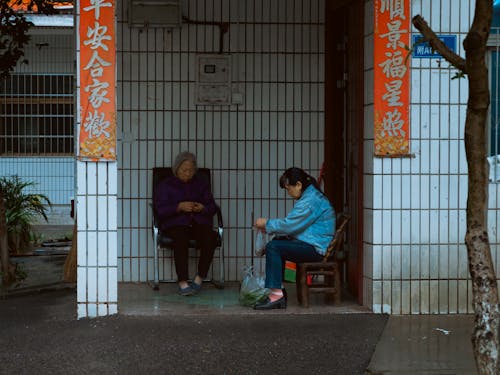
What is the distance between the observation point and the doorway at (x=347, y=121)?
7.82 meters

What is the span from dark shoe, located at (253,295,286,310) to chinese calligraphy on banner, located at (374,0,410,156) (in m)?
1.48

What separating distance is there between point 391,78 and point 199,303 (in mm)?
2537

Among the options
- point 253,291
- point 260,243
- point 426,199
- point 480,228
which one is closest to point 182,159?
point 260,243

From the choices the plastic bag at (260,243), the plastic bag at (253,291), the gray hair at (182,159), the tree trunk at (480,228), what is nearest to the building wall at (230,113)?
the gray hair at (182,159)

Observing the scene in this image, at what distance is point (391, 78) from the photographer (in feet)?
23.9

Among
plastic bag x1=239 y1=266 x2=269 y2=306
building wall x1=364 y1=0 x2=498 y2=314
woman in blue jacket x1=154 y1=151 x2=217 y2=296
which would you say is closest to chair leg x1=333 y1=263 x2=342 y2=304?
building wall x1=364 y1=0 x2=498 y2=314

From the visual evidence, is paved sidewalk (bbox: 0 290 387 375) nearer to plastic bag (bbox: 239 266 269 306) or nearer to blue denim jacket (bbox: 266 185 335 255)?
plastic bag (bbox: 239 266 269 306)

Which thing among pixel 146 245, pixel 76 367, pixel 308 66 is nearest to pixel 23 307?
pixel 146 245

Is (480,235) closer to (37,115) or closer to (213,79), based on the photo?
(213,79)

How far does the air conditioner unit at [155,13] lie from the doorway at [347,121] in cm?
148

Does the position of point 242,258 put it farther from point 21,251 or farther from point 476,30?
point 476,30

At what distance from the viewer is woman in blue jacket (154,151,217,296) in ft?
27.9

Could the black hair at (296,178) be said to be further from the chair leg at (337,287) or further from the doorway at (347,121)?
the chair leg at (337,287)

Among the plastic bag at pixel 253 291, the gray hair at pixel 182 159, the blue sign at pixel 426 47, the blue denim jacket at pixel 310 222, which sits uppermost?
the blue sign at pixel 426 47
